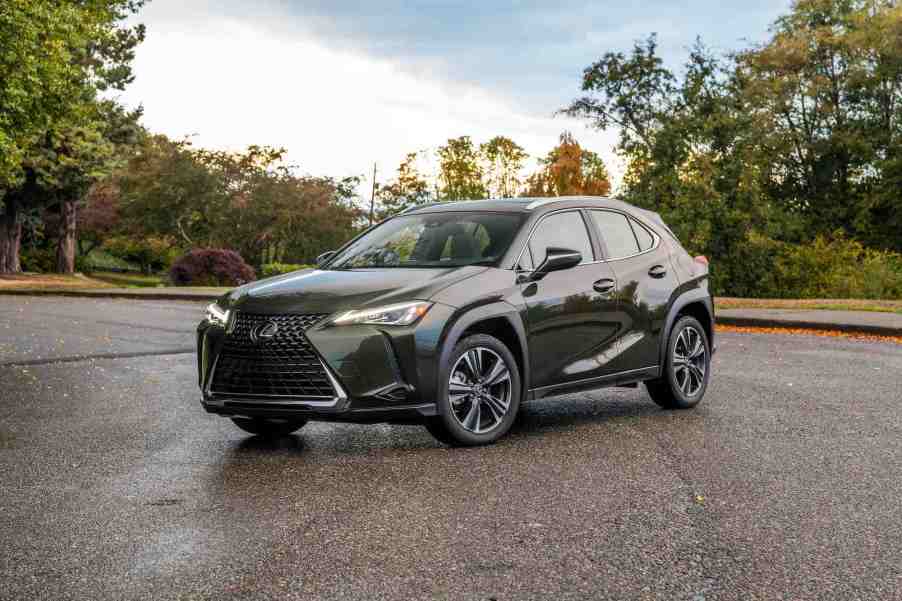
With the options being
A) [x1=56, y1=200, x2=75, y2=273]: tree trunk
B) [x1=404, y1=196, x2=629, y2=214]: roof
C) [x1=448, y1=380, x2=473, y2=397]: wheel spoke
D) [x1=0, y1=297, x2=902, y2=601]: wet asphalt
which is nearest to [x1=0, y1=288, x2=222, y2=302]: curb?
[x1=56, y1=200, x2=75, y2=273]: tree trunk

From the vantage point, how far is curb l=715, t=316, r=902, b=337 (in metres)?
17.6

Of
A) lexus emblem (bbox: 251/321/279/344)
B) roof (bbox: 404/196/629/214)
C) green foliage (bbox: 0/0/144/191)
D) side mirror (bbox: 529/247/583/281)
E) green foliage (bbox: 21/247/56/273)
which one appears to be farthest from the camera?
green foliage (bbox: 21/247/56/273)

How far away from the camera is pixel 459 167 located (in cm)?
7162

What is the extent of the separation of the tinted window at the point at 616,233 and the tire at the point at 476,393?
5.37ft

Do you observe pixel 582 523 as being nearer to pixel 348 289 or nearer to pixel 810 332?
pixel 348 289

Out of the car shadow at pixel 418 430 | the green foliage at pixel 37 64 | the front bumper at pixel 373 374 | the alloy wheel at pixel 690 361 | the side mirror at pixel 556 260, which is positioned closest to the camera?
the front bumper at pixel 373 374

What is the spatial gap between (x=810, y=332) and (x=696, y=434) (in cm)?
1104

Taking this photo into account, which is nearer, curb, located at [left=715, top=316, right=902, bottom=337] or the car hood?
the car hood

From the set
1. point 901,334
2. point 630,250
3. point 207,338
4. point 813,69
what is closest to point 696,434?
point 630,250

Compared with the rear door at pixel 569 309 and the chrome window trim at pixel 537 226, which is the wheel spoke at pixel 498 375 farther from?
the chrome window trim at pixel 537 226

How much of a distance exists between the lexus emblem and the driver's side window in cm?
197

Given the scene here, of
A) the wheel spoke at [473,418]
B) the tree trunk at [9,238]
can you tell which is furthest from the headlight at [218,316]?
the tree trunk at [9,238]

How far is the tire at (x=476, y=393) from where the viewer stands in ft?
23.4

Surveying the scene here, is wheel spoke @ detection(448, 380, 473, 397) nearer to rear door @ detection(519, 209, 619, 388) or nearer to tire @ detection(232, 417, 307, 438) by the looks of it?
rear door @ detection(519, 209, 619, 388)
